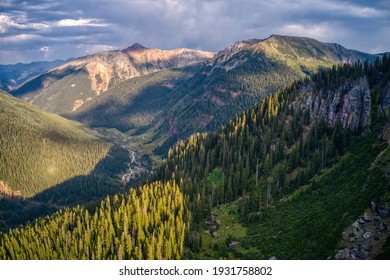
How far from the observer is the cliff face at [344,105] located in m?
165

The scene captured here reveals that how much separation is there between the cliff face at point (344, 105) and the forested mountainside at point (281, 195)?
51 centimetres

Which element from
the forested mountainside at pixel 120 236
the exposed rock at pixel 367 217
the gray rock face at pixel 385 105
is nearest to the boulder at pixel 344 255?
the exposed rock at pixel 367 217

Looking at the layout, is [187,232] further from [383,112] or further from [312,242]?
[383,112]

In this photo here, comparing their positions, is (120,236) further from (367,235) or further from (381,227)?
(381,227)

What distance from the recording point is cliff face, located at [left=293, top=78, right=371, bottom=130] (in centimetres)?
16462

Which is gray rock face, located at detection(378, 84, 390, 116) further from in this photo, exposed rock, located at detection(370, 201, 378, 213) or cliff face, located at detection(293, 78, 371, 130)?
exposed rock, located at detection(370, 201, 378, 213)

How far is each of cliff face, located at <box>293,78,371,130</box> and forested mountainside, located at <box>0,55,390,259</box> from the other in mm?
512

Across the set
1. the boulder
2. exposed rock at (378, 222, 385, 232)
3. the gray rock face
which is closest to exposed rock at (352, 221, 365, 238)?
exposed rock at (378, 222, 385, 232)

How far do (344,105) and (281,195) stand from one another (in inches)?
2371

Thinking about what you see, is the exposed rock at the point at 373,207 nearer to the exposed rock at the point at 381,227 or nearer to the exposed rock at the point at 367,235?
the exposed rock at the point at 381,227

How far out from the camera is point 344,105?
17400 cm

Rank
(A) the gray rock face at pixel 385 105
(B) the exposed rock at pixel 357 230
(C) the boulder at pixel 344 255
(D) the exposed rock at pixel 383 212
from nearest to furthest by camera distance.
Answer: (C) the boulder at pixel 344 255 → (D) the exposed rock at pixel 383 212 → (B) the exposed rock at pixel 357 230 → (A) the gray rock face at pixel 385 105

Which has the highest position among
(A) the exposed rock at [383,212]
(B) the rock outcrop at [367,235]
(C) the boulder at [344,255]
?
(A) the exposed rock at [383,212]
